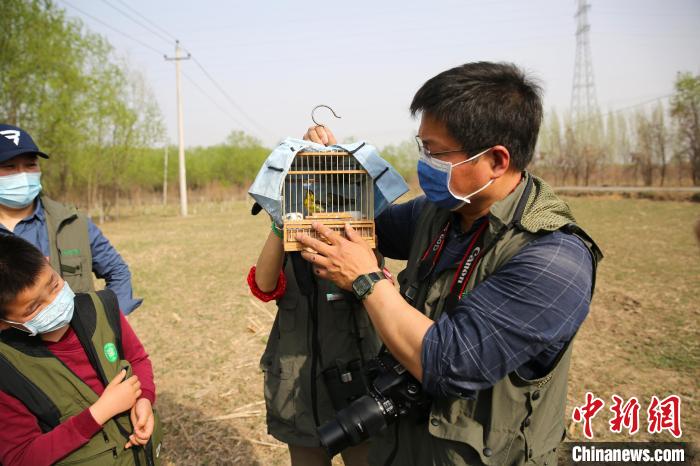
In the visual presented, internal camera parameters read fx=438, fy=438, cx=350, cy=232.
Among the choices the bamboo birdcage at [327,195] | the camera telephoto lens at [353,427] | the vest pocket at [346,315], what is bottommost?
the camera telephoto lens at [353,427]

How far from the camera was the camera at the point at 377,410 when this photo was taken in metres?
1.91

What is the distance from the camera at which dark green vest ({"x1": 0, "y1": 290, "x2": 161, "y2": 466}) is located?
2.32m

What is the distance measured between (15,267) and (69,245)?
3.36 feet

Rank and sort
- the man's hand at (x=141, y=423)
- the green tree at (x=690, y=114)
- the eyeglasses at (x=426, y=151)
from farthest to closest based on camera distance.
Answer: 1. the green tree at (x=690, y=114)
2. the man's hand at (x=141, y=423)
3. the eyeglasses at (x=426, y=151)

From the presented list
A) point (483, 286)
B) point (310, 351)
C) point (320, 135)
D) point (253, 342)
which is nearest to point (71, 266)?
point (310, 351)

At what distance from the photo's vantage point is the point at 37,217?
11.1ft

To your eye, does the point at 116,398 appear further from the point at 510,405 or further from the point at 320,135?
the point at 510,405

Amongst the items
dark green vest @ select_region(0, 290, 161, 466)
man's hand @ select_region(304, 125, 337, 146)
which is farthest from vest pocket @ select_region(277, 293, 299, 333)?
dark green vest @ select_region(0, 290, 161, 466)

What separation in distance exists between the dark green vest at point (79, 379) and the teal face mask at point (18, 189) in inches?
43.1

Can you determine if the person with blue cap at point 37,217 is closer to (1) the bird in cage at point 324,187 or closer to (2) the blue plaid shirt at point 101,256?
(2) the blue plaid shirt at point 101,256

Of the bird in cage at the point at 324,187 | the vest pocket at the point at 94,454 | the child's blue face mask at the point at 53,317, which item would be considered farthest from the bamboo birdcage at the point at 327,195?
the vest pocket at the point at 94,454

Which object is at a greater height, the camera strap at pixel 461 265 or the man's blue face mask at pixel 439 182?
the man's blue face mask at pixel 439 182

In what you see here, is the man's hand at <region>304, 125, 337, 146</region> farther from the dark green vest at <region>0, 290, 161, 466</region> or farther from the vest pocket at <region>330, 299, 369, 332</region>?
the dark green vest at <region>0, 290, 161, 466</region>

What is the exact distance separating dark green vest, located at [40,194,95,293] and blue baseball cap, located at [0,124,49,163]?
0.44m
